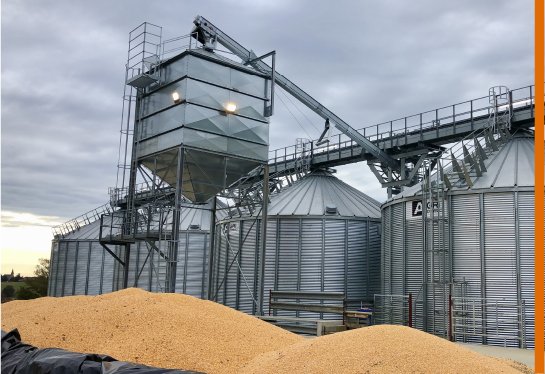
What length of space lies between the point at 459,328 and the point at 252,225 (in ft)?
36.0

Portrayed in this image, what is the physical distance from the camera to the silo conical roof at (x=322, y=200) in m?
27.0

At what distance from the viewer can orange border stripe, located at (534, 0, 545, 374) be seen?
5.00m

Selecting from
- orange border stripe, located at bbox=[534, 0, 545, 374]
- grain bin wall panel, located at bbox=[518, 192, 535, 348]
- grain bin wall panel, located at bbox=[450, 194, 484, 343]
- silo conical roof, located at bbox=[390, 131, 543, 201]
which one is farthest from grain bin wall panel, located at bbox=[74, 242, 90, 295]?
orange border stripe, located at bbox=[534, 0, 545, 374]

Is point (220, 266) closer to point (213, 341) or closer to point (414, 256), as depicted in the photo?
point (414, 256)

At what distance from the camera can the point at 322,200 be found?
2812cm

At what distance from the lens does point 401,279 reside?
21.5 metres

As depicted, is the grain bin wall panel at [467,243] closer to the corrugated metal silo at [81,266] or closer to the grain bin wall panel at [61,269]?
the corrugated metal silo at [81,266]

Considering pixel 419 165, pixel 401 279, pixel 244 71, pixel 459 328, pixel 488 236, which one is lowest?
pixel 459 328

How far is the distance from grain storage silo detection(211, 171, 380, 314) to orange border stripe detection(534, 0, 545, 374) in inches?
800

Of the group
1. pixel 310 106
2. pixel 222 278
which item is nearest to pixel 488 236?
pixel 222 278

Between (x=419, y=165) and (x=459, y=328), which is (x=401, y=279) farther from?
(x=419, y=165)

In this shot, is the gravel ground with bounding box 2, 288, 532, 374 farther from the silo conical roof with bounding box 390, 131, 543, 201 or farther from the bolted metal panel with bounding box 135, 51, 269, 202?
the bolted metal panel with bounding box 135, 51, 269, 202

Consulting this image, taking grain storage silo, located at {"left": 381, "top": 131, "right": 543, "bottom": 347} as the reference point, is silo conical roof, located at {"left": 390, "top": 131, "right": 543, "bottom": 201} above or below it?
above

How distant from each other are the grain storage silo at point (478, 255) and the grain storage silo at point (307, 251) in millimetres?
4960
